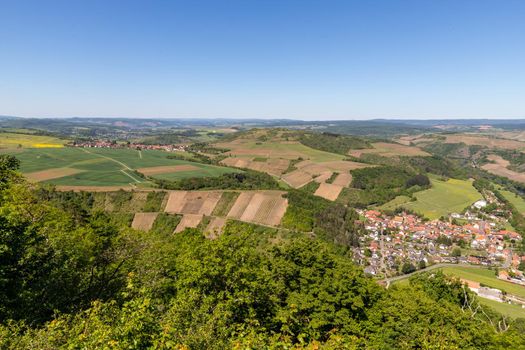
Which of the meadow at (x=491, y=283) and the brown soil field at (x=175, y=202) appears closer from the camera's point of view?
the meadow at (x=491, y=283)

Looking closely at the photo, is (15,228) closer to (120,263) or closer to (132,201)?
(120,263)

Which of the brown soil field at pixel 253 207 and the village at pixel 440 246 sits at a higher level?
the brown soil field at pixel 253 207

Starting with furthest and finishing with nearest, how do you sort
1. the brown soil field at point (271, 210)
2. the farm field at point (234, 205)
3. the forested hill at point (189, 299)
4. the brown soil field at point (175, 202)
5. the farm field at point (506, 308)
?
the brown soil field at point (175, 202) < the farm field at point (234, 205) < the brown soil field at point (271, 210) < the farm field at point (506, 308) < the forested hill at point (189, 299)

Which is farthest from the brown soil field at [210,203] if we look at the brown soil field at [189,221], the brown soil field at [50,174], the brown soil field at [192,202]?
the brown soil field at [50,174]

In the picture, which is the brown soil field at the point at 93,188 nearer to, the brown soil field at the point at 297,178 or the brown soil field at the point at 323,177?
the brown soil field at the point at 297,178

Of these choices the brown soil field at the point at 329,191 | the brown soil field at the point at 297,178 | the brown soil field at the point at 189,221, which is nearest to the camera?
the brown soil field at the point at 189,221

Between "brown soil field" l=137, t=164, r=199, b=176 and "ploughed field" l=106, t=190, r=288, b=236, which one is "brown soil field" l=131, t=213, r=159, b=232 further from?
"brown soil field" l=137, t=164, r=199, b=176

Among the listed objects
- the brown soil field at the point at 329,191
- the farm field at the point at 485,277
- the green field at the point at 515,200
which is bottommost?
the farm field at the point at 485,277

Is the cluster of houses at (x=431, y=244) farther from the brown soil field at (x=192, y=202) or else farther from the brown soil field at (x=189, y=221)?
the brown soil field at (x=192, y=202)
